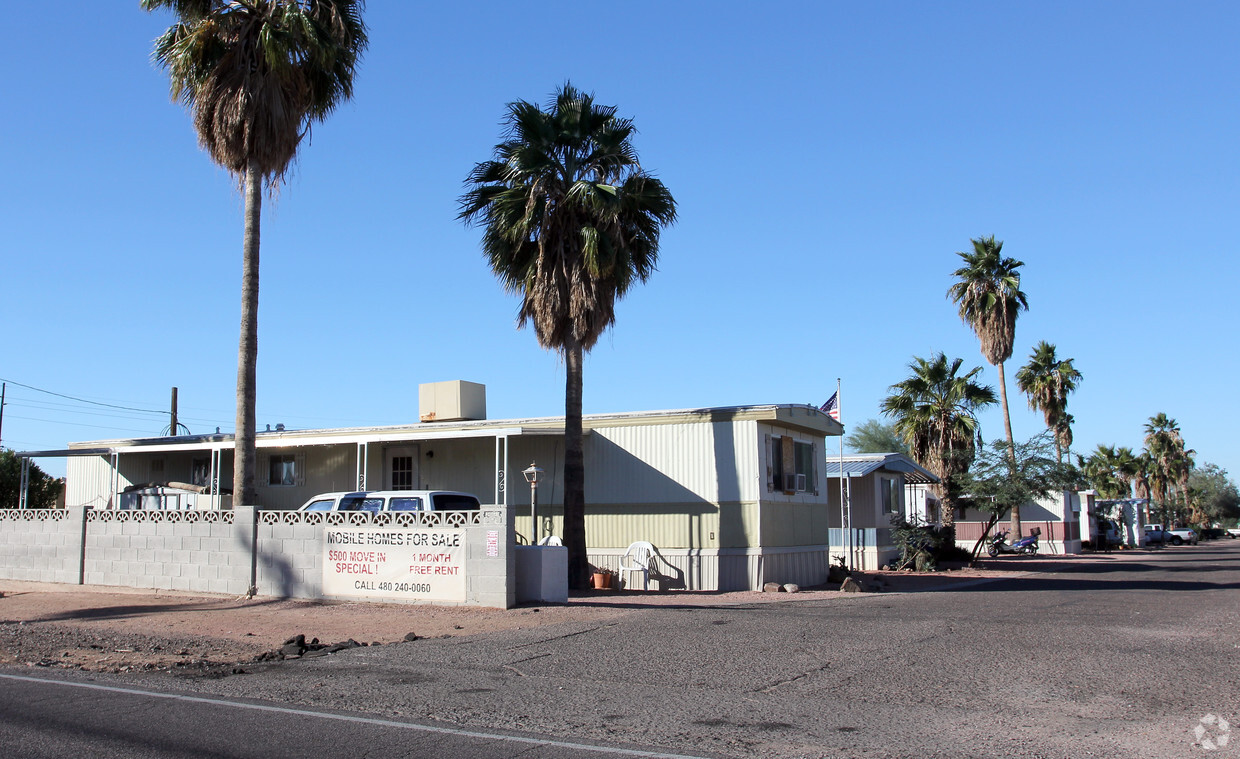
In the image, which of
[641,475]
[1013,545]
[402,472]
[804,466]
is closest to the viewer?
[641,475]

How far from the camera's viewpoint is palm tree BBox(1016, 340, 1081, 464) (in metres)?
50.7

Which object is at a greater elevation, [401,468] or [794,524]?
[401,468]

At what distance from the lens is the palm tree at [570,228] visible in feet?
65.7

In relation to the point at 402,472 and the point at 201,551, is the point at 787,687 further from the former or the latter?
the point at 402,472

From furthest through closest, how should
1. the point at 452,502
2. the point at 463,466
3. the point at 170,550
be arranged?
the point at 463,466, the point at 170,550, the point at 452,502

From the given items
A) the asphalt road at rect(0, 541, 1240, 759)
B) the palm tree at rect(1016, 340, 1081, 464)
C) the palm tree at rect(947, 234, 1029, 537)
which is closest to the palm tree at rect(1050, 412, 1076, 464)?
the palm tree at rect(1016, 340, 1081, 464)

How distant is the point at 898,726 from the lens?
7473mm

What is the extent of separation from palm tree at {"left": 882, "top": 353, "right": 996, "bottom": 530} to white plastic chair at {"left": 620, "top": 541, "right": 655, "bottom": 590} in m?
15.4

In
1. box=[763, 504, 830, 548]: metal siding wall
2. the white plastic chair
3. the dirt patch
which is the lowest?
the dirt patch

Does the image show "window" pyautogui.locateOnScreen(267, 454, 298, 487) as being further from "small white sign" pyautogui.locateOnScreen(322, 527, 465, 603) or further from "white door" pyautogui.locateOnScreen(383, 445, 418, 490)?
"small white sign" pyautogui.locateOnScreen(322, 527, 465, 603)

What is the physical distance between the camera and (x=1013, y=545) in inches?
1665

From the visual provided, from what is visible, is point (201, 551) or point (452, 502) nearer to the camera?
point (452, 502)

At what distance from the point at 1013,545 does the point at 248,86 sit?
3582cm

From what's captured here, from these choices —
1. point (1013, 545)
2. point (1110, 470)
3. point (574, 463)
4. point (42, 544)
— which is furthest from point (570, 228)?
point (1110, 470)
